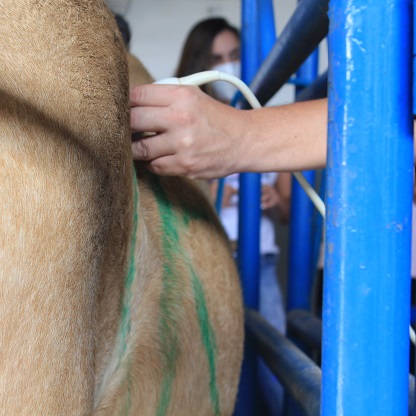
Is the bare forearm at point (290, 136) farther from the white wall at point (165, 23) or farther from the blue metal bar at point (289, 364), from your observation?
the white wall at point (165, 23)

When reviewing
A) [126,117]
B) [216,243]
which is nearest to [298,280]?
[216,243]

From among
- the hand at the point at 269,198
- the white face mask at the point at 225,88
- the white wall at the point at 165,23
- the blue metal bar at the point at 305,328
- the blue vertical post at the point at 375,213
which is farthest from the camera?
the white wall at the point at 165,23

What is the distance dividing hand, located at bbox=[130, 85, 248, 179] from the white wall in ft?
8.29

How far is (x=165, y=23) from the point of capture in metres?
3.10

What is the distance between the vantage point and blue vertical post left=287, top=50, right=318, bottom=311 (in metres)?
1.28

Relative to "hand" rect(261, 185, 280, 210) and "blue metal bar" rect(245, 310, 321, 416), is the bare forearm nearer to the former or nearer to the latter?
"blue metal bar" rect(245, 310, 321, 416)

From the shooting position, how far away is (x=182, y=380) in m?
0.71

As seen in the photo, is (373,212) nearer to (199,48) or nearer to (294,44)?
(294,44)

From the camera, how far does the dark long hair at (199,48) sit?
170 centimetres

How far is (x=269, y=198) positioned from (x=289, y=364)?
100 centimetres

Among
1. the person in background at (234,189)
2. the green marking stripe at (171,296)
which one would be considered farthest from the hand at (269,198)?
the green marking stripe at (171,296)

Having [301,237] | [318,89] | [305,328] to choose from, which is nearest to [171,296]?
[318,89]

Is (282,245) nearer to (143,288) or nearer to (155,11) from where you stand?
(155,11)

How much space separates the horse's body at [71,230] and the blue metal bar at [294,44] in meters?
0.18
